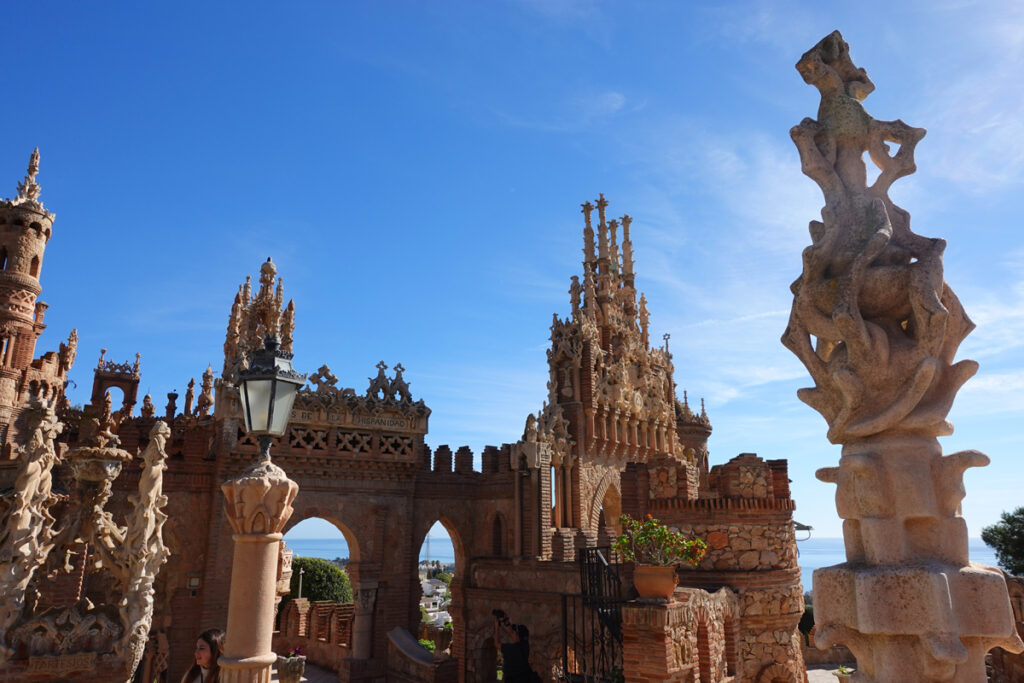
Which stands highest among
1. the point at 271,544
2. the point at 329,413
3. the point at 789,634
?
the point at 329,413

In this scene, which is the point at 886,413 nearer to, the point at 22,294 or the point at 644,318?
the point at 644,318

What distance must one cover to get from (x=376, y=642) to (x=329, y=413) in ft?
23.1

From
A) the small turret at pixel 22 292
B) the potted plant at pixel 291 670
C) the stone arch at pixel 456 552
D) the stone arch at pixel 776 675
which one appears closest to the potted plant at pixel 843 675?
the stone arch at pixel 776 675

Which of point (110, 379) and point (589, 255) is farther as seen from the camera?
point (110, 379)

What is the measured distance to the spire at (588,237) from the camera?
30181 mm

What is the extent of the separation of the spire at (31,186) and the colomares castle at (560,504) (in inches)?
4.9

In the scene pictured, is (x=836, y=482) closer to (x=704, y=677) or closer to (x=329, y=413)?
(x=704, y=677)

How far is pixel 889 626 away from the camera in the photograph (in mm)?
3557

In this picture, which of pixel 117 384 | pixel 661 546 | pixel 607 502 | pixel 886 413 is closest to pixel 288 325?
pixel 607 502

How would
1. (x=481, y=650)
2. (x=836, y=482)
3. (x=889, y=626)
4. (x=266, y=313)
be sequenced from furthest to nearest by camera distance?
(x=266, y=313) < (x=481, y=650) < (x=836, y=482) < (x=889, y=626)

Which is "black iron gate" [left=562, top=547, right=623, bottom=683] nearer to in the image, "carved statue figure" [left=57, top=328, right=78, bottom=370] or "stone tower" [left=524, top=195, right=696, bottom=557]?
"stone tower" [left=524, top=195, right=696, bottom=557]

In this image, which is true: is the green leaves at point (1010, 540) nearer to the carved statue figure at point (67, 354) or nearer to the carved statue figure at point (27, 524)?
the carved statue figure at point (27, 524)

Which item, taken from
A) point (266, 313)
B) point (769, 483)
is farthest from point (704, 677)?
point (266, 313)

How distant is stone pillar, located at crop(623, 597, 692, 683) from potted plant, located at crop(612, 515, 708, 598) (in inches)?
9.2
